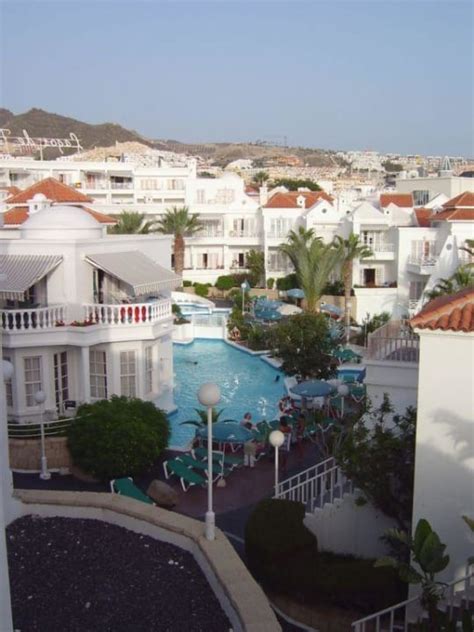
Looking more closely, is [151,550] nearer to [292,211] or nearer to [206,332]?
[206,332]

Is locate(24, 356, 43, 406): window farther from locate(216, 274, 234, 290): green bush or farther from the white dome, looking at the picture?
locate(216, 274, 234, 290): green bush

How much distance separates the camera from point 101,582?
1131cm

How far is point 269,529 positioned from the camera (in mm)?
14555

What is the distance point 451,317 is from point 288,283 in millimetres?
43057

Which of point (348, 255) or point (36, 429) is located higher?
point (348, 255)

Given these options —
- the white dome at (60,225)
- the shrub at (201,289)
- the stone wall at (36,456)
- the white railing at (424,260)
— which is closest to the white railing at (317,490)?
the stone wall at (36,456)

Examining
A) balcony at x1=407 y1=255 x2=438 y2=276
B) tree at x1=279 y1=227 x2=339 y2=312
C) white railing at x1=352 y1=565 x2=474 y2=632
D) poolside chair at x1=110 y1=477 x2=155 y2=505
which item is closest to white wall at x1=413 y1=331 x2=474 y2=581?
white railing at x1=352 y1=565 x2=474 y2=632

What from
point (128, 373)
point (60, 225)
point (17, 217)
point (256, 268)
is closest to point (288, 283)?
point (256, 268)

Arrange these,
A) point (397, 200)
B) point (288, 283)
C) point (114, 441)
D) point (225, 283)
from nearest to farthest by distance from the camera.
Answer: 1. point (114, 441)
2. point (288, 283)
3. point (225, 283)
4. point (397, 200)

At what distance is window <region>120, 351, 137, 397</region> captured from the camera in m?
25.7

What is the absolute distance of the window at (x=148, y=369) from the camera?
26.4 m

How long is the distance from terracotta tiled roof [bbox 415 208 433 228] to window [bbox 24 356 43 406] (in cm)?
3695

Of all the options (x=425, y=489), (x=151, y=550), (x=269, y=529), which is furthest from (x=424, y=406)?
(x=151, y=550)

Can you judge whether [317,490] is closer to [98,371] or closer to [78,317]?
[98,371]
